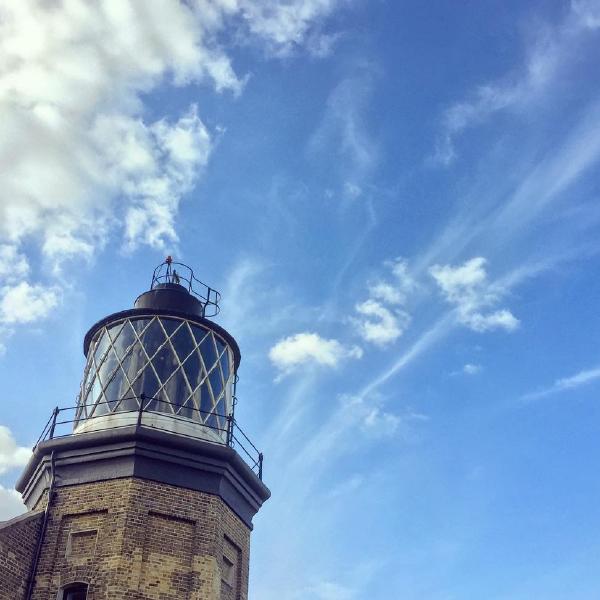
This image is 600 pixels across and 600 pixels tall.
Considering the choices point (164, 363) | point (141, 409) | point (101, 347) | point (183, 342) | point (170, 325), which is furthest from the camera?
point (101, 347)

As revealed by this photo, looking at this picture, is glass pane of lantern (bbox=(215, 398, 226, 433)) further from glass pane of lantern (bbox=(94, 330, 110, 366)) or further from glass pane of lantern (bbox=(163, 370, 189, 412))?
glass pane of lantern (bbox=(94, 330, 110, 366))

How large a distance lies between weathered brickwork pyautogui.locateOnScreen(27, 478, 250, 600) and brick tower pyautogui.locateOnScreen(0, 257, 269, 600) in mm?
20

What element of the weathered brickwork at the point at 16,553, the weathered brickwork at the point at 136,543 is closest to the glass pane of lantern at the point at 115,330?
the weathered brickwork at the point at 136,543

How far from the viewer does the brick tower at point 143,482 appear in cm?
1317

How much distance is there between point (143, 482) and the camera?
551 inches

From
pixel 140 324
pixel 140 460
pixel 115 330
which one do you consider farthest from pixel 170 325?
pixel 140 460

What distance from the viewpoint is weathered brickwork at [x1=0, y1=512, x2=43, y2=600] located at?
1279 cm

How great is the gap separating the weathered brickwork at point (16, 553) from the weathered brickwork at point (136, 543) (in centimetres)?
24

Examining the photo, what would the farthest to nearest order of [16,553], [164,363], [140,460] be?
[164,363] < [140,460] < [16,553]

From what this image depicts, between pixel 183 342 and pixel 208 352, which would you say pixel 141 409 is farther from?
pixel 208 352

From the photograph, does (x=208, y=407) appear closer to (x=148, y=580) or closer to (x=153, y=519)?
(x=153, y=519)

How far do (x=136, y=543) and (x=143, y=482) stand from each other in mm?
1194

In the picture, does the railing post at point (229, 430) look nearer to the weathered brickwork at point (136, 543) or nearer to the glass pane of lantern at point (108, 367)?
the weathered brickwork at point (136, 543)

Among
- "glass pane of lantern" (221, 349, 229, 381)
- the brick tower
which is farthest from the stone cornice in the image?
"glass pane of lantern" (221, 349, 229, 381)
